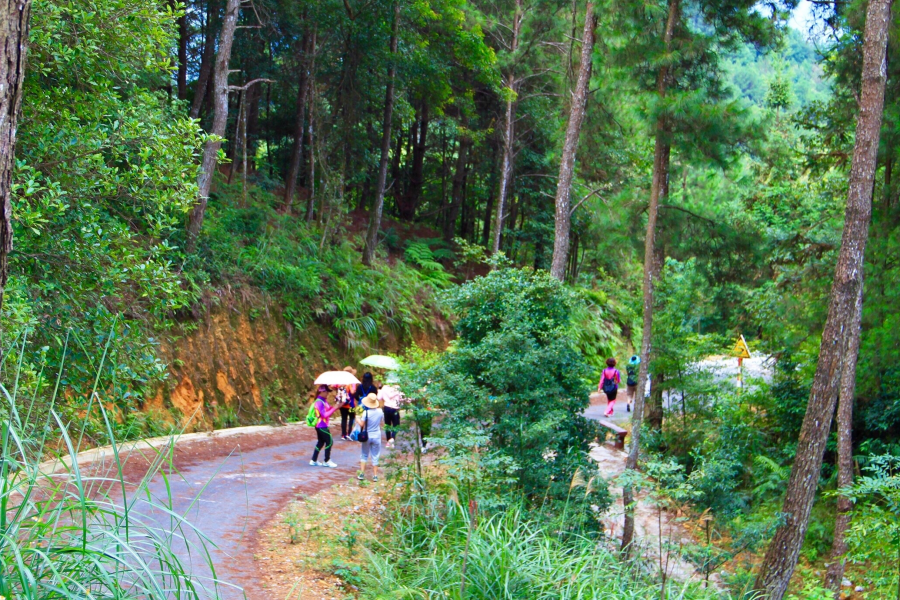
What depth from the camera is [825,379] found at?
33.7 ft

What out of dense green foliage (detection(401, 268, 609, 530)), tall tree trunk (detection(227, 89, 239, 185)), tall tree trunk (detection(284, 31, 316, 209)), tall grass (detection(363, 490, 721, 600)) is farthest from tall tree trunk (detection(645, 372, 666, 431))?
tall tree trunk (detection(284, 31, 316, 209))

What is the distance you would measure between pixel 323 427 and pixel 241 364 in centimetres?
474

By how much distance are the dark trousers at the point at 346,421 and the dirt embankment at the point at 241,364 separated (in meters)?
1.88

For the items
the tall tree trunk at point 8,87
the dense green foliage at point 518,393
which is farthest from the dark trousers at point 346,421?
the tall tree trunk at point 8,87

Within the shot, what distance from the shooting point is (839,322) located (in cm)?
1020

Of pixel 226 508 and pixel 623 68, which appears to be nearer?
pixel 226 508

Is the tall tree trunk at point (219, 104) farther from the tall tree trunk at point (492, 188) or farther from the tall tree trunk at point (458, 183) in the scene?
the tall tree trunk at point (492, 188)

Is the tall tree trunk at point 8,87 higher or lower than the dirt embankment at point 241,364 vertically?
higher

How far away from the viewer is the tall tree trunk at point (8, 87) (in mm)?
3258

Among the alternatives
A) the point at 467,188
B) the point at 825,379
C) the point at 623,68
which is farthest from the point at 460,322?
the point at 467,188

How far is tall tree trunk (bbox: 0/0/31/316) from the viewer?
3.26 meters

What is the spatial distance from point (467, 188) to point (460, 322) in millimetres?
22745

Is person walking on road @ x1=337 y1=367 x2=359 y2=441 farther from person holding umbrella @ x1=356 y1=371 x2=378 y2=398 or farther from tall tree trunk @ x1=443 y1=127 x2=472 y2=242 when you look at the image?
tall tree trunk @ x1=443 y1=127 x2=472 y2=242

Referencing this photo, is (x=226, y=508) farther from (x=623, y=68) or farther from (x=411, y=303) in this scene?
(x=411, y=303)
